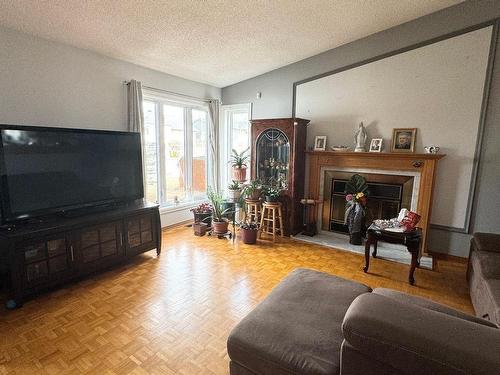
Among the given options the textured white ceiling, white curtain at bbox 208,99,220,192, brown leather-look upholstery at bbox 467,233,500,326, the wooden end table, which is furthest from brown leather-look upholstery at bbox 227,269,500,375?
white curtain at bbox 208,99,220,192

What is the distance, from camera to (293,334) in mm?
1317

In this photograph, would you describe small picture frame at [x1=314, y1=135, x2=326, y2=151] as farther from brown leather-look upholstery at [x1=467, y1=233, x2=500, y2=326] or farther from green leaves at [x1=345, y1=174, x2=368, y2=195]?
brown leather-look upholstery at [x1=467, y1=233, x2=500, y2=326]

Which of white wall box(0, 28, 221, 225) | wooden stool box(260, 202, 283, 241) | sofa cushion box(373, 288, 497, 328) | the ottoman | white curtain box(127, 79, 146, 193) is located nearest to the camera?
the ottoman

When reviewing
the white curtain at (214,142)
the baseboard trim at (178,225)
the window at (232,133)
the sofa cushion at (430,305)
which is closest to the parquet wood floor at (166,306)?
the baseboard trim at (178,225)

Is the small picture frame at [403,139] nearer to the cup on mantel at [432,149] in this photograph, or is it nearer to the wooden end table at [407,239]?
the cup on mantel at [432,149]

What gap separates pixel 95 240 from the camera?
106 inches

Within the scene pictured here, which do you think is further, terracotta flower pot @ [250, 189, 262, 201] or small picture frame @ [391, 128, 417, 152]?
terracotta flower pot @ [250, 189, 262, 201]

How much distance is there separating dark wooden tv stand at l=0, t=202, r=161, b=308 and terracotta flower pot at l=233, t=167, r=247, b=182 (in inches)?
61.7

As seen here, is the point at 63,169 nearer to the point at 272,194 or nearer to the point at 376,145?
the point at 272,194

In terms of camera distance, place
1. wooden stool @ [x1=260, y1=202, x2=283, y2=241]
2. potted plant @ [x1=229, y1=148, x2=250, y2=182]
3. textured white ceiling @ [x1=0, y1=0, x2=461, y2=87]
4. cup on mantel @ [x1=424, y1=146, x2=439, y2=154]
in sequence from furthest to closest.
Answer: potted plant @ [x1=229, y1=148, x2=250, y2=182], wooden stool @ [x1=260, y1=202, x2=283, y2=241], cup on mantel @ [x1=424, y1=146, x2=439, y2=154], textured white ceiling @ [x1=0, y1=0, x2=461, y2=87]

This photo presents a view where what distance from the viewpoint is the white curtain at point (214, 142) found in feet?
15.7

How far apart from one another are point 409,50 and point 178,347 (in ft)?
13.0

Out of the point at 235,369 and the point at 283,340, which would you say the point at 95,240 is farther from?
the point at 283,340

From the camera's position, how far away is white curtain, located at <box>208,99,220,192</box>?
4.80 metres
